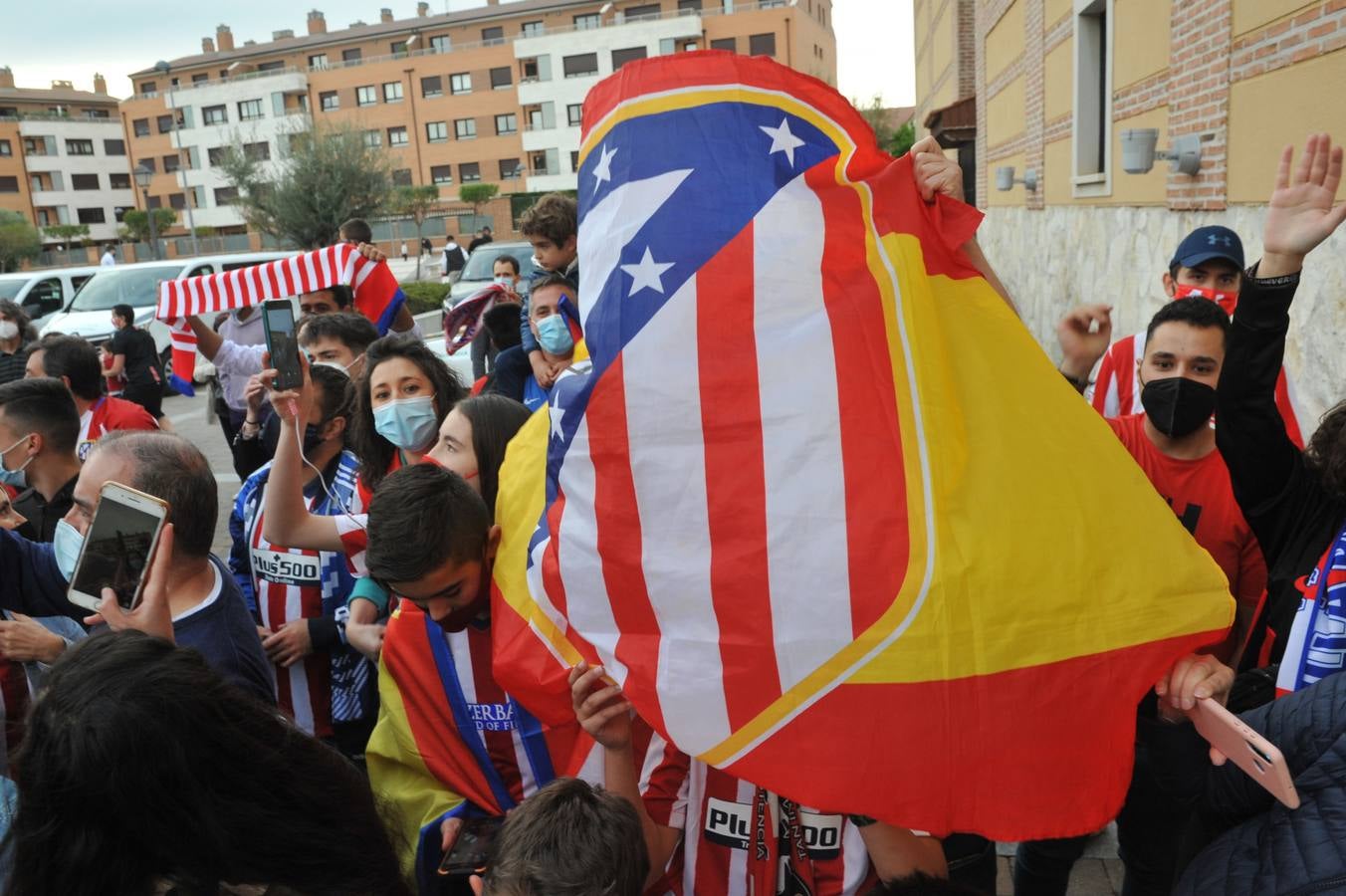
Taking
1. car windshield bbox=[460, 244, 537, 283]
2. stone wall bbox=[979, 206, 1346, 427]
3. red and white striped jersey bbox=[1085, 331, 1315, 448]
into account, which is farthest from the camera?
car windshield bbox=[460, 244, 537, 283]

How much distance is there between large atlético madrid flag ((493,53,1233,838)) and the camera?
1.61 metres

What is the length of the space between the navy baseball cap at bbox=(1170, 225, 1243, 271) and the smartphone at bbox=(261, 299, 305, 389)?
3.45 meters

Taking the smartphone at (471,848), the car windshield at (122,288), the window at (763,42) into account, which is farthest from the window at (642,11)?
the smartphone at (471,848)

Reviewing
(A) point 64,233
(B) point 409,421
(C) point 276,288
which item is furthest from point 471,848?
(A) point 64,233

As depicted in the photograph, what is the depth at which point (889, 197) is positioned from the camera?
1.85 metres

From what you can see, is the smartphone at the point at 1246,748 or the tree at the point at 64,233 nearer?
the smartphone at the point at 1246,748

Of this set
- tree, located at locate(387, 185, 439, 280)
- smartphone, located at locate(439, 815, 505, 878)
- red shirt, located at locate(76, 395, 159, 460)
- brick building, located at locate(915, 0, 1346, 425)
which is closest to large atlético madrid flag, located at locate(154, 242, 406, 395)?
red shirt, located at locate(76, 395, 159, 460)

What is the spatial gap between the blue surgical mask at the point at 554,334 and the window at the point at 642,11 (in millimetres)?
60409

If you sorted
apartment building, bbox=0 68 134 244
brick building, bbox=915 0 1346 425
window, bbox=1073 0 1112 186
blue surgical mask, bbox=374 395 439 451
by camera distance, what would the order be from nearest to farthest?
blue surgical mask, bbox=374 395 439 451, brick building, bbox=915 0 1346 425, window, bbox=1073 0 1112 186, apartment building, bbox=0 68 134 244

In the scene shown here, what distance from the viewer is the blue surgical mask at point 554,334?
4.80 m

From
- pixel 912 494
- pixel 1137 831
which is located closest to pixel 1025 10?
pixel 1137 831

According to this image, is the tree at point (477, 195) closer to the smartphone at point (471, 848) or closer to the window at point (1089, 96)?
the window at point (1089, 96)

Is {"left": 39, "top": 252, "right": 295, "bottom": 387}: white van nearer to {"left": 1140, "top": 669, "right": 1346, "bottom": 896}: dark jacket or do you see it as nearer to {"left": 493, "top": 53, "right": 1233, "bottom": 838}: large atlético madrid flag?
{"left": 493, "top": 53, "right": 1233, "bottom": 838}: large atlético madrid flag

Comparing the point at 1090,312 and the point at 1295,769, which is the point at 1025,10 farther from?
the point at 1295,769
